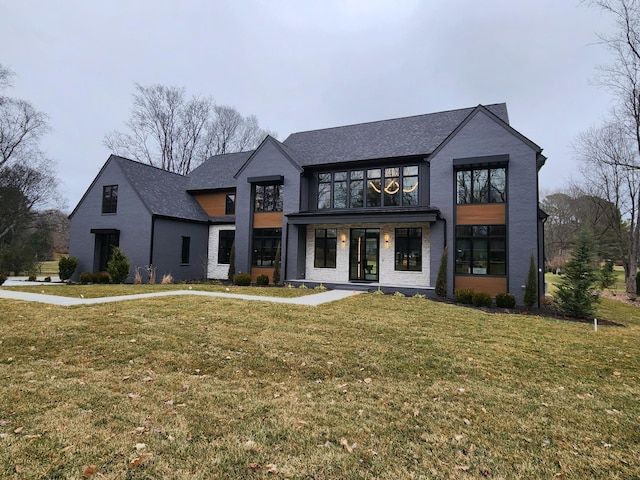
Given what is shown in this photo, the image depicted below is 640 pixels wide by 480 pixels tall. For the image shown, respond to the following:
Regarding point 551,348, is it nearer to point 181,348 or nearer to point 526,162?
point 181,348

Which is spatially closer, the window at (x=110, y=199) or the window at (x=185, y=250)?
the window at (x=110, y=199)

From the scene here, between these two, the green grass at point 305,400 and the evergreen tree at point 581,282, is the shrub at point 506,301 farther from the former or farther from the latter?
the green grass at point 305,400

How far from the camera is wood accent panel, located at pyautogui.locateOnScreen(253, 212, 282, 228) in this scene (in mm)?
18281

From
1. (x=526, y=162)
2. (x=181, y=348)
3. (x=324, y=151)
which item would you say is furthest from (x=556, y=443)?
(x=324, y=151)

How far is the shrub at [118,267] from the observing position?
16281mm

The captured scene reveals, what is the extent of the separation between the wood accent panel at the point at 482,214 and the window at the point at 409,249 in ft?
6.58

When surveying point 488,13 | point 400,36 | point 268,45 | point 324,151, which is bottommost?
point 324,151

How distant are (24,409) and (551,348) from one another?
8.51 m

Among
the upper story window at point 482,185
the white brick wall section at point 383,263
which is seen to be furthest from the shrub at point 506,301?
the upper story window at point 482,185

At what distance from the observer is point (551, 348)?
6.71 m

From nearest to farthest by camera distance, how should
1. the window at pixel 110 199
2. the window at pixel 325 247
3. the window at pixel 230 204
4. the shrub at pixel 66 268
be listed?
the window at pixel 325 247
the shrub at pixel 66 268
the window at pixel 110 199
the window at pixel 230 204

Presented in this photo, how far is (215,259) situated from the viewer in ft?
68.3

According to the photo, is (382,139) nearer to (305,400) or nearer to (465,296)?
(465,296)

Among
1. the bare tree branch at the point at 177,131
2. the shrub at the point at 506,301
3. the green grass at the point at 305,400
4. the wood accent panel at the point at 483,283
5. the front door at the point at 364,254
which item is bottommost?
the green grass at the point at 305,400
